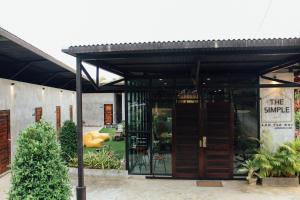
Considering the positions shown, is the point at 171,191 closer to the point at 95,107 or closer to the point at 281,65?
the point at 281,65

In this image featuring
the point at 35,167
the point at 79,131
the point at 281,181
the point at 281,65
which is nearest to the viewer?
the point at 35,167

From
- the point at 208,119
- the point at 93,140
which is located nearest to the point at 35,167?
the point at 208,119

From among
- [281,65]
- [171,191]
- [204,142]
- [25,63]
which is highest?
[25,63]

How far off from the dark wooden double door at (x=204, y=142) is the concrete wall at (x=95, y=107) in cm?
2157

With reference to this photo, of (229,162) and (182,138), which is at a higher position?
(182,138)

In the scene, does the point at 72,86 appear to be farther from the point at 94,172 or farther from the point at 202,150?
the point at 202,150

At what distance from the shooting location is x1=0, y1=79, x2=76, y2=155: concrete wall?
11031 mm

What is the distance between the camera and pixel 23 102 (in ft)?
41.8

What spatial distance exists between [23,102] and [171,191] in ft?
23.4

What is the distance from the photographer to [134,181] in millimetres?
10141

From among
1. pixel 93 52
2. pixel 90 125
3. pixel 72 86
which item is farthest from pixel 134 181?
pixel 90 125

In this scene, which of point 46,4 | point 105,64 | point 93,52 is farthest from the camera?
point 46,4

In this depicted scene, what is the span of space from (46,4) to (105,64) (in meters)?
15.6

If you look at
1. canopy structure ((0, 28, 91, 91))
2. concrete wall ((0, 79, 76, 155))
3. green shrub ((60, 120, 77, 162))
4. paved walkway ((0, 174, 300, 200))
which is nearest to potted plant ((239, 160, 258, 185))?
paved walkway ((0, 174, 300, 200))
